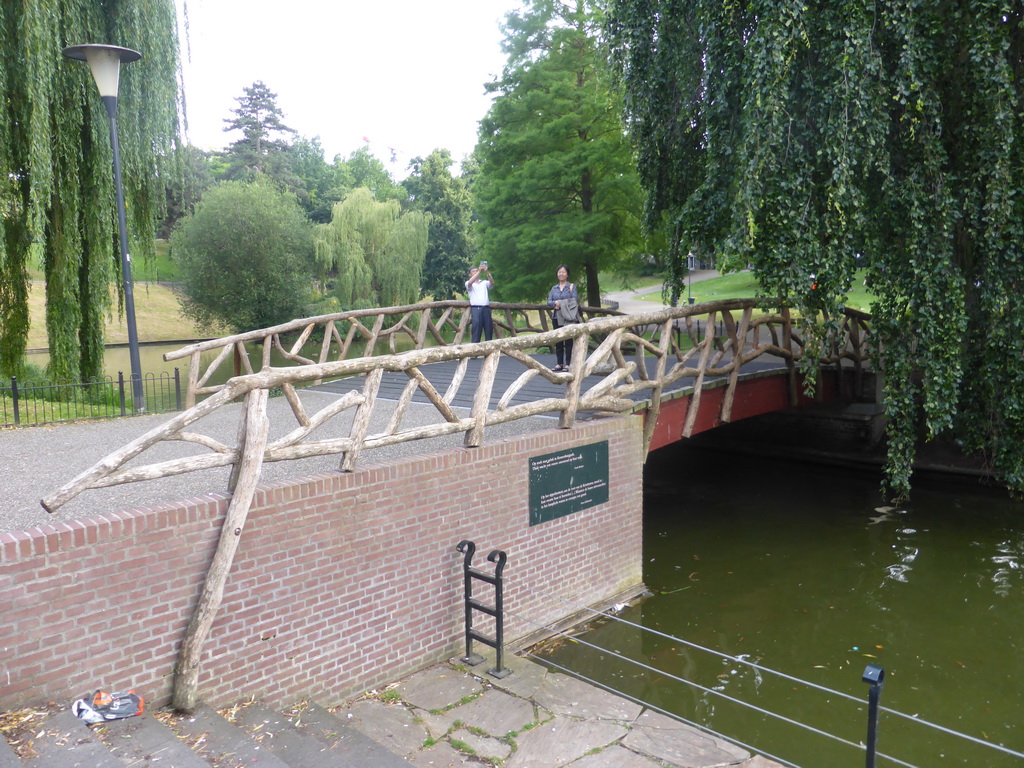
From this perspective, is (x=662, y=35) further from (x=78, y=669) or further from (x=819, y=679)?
(x=78, y=669)

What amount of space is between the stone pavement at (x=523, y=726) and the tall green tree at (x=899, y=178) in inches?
234

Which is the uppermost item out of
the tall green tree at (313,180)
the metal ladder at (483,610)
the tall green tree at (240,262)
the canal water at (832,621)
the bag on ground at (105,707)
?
the tall green tree at (313,180)

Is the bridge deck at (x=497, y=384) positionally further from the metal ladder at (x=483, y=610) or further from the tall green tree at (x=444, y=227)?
the tall green tree at (x=444, y=227)

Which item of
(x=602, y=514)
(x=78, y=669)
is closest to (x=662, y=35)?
(x=602, y=514)

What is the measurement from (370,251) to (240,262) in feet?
23.3

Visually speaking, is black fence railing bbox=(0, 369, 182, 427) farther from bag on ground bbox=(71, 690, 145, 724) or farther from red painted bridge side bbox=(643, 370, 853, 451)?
red painted bridge side bbox=(643, 370, 853, 451)

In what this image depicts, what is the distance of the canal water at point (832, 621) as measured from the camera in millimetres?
6895

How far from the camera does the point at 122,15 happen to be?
13234mm

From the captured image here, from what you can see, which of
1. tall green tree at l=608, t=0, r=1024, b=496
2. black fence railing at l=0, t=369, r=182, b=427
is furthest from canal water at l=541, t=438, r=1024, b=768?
black fence railing at l=0, t=369, r=182, b=427

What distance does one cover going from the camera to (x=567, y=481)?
8.33m

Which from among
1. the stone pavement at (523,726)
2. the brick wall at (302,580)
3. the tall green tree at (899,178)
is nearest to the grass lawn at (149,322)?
the tall green tree at (899,178)

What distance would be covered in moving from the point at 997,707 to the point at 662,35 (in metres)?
9.96

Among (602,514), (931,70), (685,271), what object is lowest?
(602,514)

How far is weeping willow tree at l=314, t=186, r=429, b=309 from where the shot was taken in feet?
118
